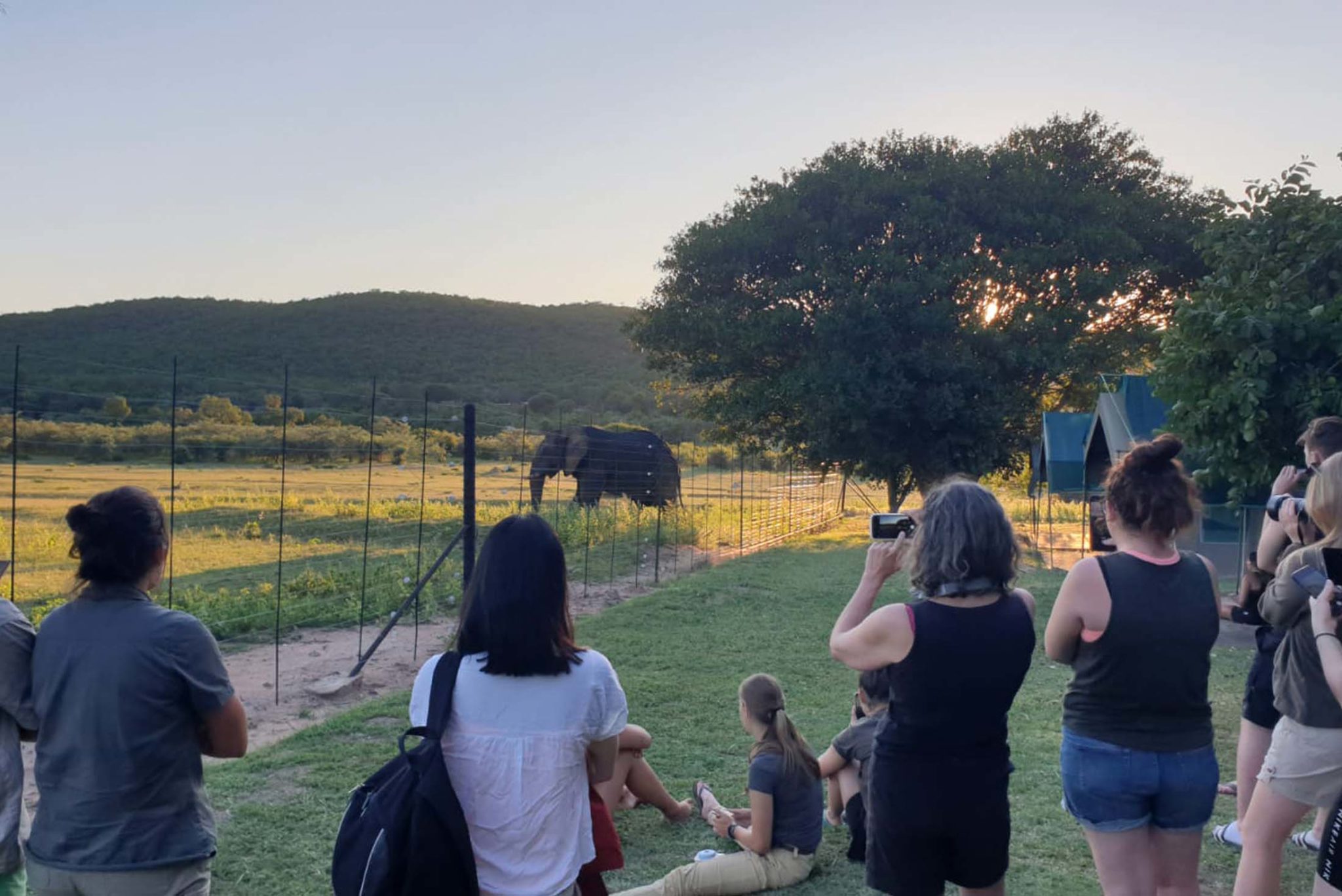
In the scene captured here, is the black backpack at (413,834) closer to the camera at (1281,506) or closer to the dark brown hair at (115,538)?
the dark brown hair at (115,538)

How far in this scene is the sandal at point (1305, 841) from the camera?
14.5 ft

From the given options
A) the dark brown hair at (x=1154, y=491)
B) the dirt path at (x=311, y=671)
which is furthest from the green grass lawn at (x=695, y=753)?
the dark brown hair at (x=1154, y=491)

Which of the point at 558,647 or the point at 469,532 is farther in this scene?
the point at 469,532

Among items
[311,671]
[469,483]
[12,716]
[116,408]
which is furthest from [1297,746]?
[116,408]

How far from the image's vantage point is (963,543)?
2598 millimetres

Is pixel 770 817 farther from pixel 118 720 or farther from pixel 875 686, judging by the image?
pixel 118 720

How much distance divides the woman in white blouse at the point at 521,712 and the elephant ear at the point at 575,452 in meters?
16.9

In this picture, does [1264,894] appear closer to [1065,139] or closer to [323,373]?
[1065,139]

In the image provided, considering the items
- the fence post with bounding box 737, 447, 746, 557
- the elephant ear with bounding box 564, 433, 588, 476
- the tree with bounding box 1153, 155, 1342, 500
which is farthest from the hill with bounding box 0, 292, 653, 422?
the tree with bounding box 1153, 155, 1342, 500

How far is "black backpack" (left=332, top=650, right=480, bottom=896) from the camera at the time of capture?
222cm

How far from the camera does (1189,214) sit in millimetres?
20172

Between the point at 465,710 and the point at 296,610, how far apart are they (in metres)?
7.72

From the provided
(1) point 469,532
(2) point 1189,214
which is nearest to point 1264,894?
(1) point 469,532

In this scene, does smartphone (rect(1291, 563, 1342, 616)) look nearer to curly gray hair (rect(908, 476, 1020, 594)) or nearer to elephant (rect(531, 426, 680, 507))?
curly gray hair (rect(908, 476, 1020, 594))
